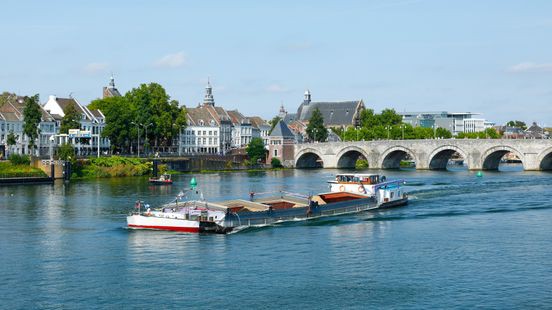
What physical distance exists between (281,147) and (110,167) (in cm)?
4904

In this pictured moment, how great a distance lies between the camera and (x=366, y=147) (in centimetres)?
14925

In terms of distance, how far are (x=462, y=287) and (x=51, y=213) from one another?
37451 mm

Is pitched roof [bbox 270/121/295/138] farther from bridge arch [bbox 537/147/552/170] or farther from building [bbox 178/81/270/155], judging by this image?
bridge arch [bbox 537/147/552/170]

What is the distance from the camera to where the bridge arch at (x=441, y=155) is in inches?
5374

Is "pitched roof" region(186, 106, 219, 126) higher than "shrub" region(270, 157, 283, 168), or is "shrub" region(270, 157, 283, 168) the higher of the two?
"pitched roof" region(186, 106, 219, 126)

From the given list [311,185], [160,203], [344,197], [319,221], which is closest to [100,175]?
[311,185]

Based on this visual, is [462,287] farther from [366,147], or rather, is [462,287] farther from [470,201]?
[366,147]

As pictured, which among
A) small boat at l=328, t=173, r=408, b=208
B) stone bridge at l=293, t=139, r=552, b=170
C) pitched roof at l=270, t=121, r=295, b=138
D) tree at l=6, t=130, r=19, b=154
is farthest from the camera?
pitched roof at l=270, t=121, r=295, b=138

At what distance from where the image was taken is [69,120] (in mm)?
135750

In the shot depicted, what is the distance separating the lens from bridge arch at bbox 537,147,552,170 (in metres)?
126

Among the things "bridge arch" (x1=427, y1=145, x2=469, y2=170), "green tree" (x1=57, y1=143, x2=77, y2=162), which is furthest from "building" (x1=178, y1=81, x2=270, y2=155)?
"green tree" (x1=57, y1=143, x2=77, y2=162)

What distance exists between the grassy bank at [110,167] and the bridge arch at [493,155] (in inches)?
2026

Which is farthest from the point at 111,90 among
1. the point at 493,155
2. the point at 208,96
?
the point at 493,155

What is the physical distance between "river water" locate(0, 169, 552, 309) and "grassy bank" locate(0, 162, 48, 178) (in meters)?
28.3
